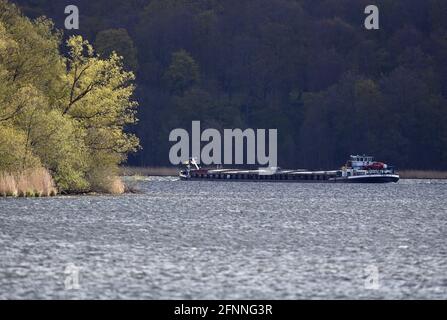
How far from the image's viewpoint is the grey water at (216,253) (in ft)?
130

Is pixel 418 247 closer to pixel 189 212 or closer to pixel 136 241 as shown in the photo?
pixel 136 241

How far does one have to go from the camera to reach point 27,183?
91312mm

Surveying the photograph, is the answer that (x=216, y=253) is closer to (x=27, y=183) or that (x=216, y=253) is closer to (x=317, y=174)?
(x=27, y=183)

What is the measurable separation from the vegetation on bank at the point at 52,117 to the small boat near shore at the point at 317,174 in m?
82.6

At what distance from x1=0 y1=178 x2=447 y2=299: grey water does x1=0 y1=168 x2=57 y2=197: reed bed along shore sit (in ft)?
13.4

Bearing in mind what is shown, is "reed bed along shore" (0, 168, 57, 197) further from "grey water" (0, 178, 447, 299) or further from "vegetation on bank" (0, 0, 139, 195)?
"grey water" (0, 178, 447, 299)

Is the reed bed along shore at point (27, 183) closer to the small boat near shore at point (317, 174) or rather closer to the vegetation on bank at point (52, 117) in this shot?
the vegetation on bank at point (52, 117)

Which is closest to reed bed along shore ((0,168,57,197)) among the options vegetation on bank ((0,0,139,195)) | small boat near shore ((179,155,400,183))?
vegetation on bank ((0,0,139,195))

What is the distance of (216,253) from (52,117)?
43.4m

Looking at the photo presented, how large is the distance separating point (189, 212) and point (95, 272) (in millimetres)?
39493

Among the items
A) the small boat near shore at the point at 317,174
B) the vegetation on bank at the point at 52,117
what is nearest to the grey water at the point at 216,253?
the vegetation on bank at the point at 52,117

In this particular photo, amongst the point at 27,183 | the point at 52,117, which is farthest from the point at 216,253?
the point at 52,117

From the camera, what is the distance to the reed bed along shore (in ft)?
294

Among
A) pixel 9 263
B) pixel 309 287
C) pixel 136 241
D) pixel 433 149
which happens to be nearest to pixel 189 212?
pixel 136 241
